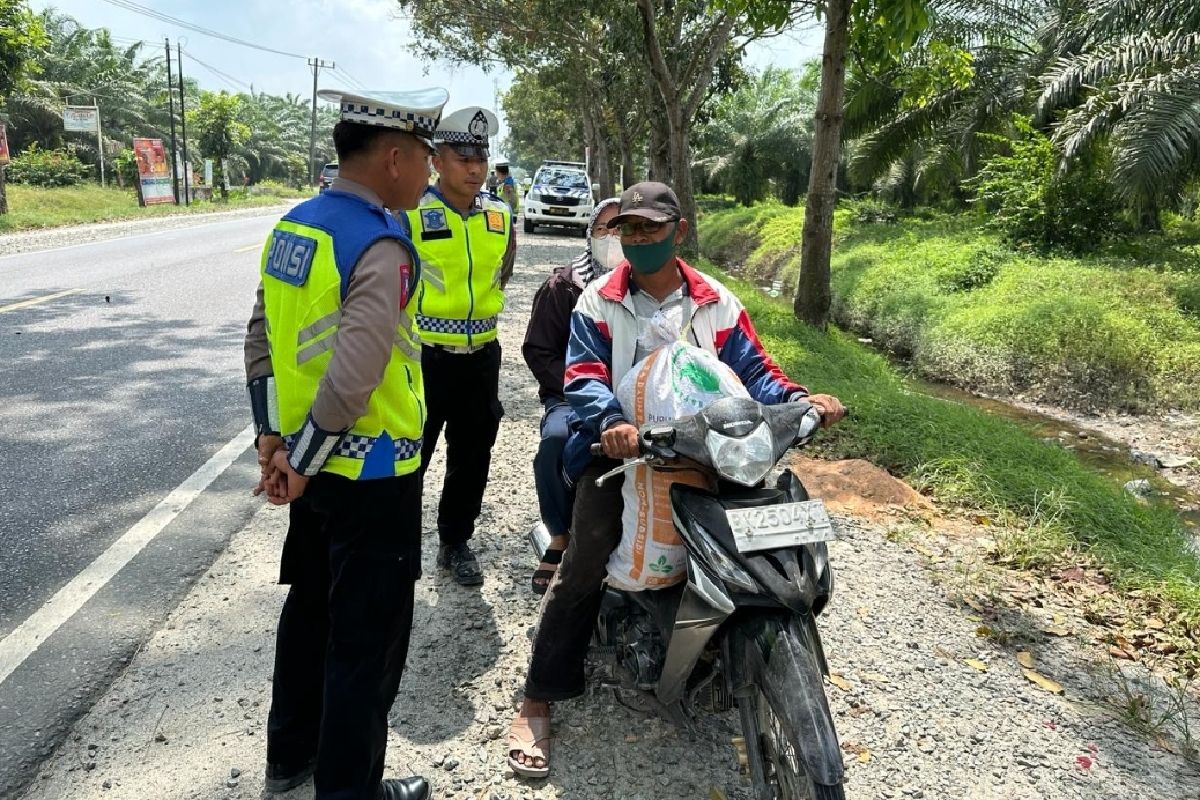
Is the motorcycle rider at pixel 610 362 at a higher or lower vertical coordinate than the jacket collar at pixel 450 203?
lower

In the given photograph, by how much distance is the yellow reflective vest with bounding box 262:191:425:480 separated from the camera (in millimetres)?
2023

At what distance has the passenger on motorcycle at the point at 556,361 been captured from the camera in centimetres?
320

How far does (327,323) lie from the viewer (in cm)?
204

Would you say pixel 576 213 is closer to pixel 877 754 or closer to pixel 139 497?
pixel 139 497

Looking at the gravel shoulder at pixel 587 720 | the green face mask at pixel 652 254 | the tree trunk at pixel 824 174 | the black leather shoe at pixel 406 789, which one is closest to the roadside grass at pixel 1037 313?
the tree trunk at pixel 824 174

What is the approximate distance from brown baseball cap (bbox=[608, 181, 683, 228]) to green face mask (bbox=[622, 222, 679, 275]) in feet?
0.18

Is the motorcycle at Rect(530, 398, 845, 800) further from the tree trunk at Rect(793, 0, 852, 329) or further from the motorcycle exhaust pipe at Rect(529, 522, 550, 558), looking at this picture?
A: the tree trunk at Rect(793, 0, 852, 329)

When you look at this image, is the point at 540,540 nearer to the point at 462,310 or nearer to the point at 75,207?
the point at 462,310

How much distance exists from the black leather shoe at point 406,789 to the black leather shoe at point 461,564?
4.27ft

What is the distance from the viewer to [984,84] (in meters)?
16.7

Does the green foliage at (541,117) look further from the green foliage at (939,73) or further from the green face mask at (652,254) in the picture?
the green face mask at (652,254)

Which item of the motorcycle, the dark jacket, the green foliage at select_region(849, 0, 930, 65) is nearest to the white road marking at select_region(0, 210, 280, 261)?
the green foliage at select_region(849, 0, 930, 65)

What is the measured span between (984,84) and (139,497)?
16.8m

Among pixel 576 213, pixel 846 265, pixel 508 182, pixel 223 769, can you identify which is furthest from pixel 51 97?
pixel 223 769
